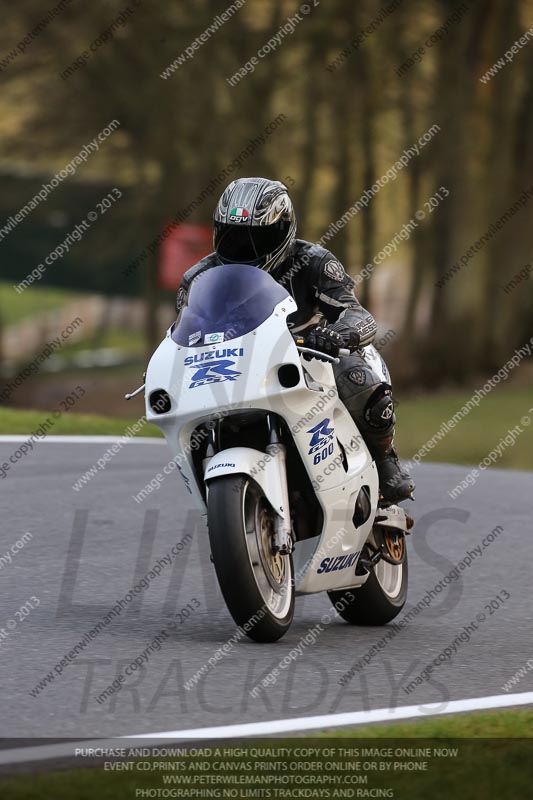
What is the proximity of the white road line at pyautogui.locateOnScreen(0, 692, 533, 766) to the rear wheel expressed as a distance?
4.54 ft

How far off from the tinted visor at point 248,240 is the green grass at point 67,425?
7.49 meters

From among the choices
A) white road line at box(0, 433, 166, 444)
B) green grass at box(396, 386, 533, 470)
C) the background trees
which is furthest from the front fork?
the background trees

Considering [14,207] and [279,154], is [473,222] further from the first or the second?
[14,207]

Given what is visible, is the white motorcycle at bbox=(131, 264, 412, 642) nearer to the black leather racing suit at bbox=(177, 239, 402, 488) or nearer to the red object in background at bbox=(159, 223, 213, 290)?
the black leather racing suit at bbox=(177, 239, 402, 488)

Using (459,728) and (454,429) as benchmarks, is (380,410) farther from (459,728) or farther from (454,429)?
(454,429)

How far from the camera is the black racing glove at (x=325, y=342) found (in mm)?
6324

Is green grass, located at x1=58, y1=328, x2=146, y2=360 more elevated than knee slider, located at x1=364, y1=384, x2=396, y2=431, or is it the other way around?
knee slider, located at x1=364, y1=384, x2=396, y2=431

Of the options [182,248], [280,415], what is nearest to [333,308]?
[280,415]

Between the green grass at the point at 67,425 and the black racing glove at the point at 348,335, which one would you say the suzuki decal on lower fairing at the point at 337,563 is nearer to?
the black racing glove at the point at 348,335

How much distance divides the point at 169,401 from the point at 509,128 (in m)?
23.4

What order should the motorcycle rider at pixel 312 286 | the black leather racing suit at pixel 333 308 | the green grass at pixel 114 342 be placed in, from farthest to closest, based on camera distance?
1. the green grass at pixel 114 342
2. the black leather racing suit at pixel 333 308
3. the motorcycle rider at pixel 312 286

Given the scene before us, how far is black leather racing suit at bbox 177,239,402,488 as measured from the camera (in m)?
6.80

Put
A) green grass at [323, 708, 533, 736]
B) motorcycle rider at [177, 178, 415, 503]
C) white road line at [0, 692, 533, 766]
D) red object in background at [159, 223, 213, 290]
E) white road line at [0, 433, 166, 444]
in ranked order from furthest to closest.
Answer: red object in background at [159, 223, 213, 290]
white road line at [0, 433, 166, 444]
motorcycle rider at [177, 178, 415, 503]
green grass at [323, 708, 533, 736]
white road line at [0, 692, 533, 766]

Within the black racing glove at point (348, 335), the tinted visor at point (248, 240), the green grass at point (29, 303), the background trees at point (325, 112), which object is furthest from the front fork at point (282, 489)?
the green grass at point (29, 303)
